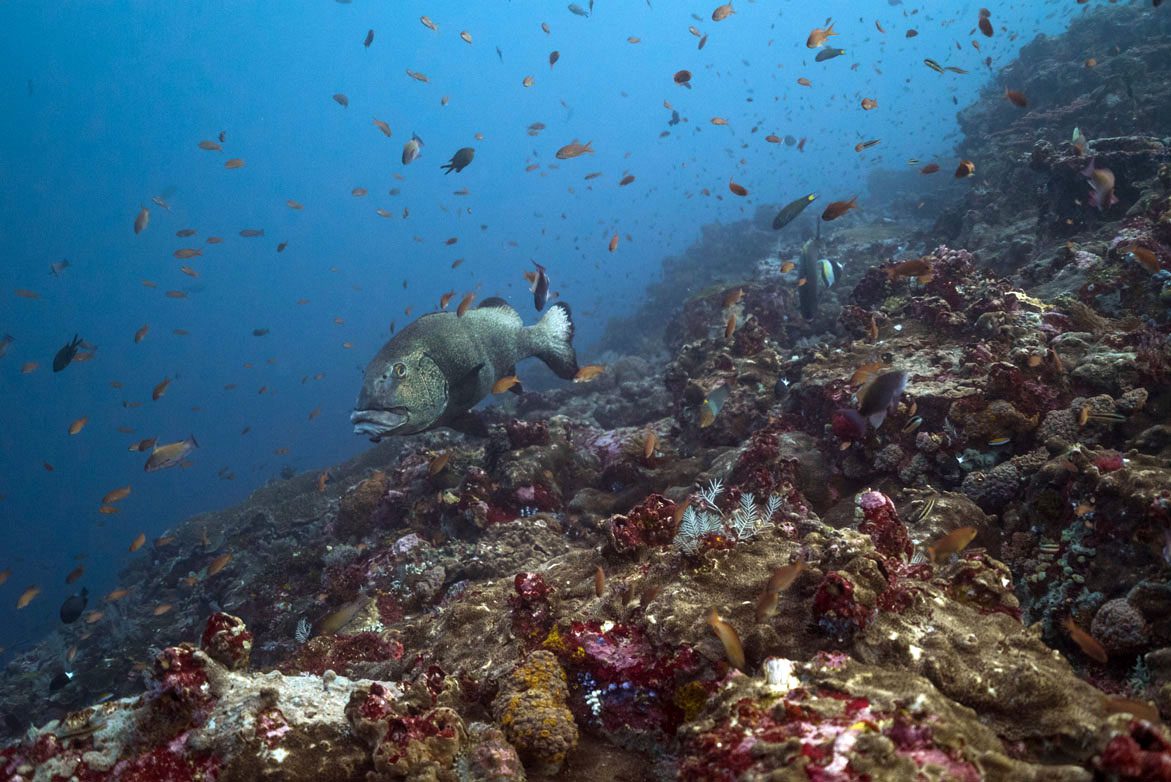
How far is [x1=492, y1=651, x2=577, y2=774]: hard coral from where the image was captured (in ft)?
7.46

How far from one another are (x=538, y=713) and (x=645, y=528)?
152cm

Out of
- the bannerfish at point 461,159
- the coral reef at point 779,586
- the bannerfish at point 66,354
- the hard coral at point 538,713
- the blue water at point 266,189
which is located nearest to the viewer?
the coral reef at point 779,586

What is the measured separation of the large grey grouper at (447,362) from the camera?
19.7 ft

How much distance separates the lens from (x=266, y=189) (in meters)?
122

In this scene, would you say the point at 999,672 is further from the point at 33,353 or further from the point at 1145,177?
the point at 33,353

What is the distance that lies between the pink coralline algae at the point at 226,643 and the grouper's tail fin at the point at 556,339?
216 inches

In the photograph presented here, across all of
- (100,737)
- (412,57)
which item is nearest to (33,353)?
(412,57)

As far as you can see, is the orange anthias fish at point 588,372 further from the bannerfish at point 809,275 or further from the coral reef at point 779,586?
the bannerfish at point 809,275

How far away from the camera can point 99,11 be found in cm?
8050

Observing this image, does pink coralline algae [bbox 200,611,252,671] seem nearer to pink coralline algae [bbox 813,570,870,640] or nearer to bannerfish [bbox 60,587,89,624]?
pink coralline algae [bbox 813,570,870,640]

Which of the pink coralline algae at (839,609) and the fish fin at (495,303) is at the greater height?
the fish fin at (495,303)

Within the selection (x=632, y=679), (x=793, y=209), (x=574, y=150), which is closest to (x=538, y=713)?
(x=632, y=679)

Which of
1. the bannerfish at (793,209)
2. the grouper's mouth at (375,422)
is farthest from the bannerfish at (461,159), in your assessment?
the bannerfish at (793,209)

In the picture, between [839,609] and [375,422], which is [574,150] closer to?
[375,422]
